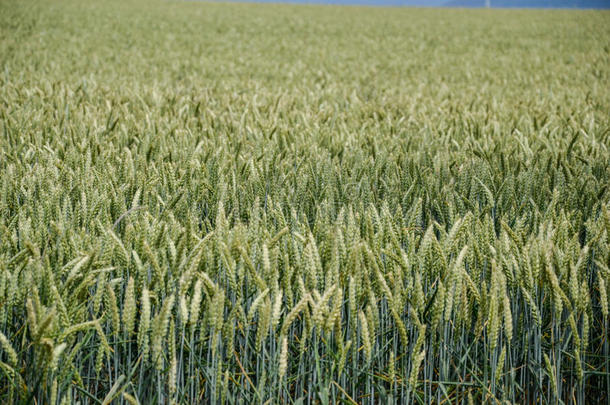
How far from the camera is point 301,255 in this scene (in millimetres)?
1387

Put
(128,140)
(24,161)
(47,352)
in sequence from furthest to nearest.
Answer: (128,140)
(24,161)
(47,352)

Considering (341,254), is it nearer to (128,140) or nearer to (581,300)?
(581,300)

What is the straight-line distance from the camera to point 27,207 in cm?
167

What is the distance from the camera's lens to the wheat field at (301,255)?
112 centimetres

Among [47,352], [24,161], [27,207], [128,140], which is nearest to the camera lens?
[47,352]

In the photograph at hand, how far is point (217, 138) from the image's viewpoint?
298cm

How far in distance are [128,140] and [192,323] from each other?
2.01 metres

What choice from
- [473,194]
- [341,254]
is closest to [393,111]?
[473,194]

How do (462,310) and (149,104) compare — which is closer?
(462,310)

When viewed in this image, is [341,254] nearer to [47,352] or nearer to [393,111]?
[47,352]

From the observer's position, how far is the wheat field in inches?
44.3

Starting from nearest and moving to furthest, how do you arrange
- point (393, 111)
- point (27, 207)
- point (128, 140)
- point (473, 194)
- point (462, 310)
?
point (462, 310), point (27, 207), point (473, 194), point (128, 140), point (393, 111)

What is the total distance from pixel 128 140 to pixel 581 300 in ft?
7.65

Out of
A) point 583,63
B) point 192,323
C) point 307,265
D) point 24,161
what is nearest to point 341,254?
point 307,265
